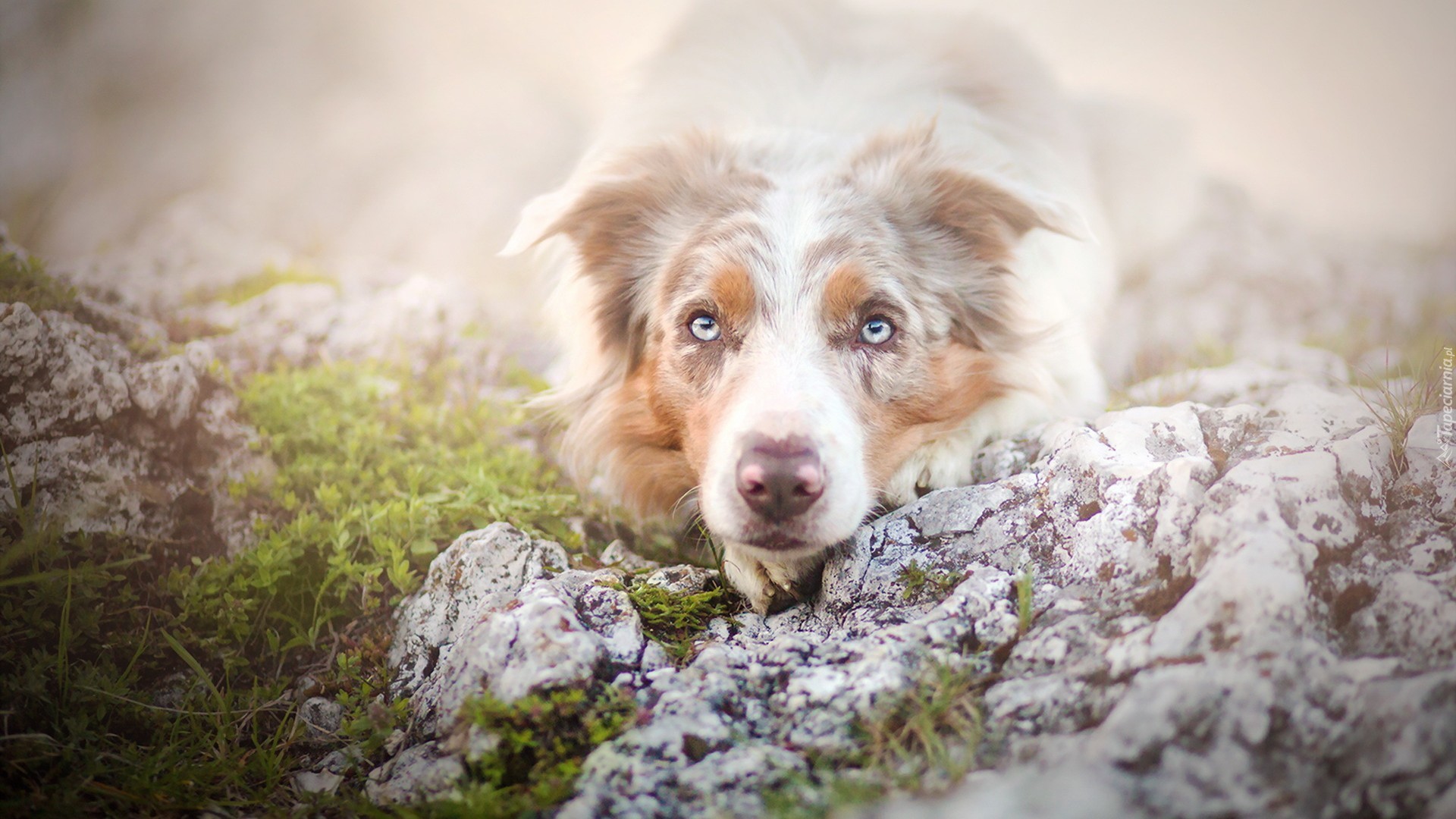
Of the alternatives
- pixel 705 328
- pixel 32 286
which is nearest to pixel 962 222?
pixel 705 328

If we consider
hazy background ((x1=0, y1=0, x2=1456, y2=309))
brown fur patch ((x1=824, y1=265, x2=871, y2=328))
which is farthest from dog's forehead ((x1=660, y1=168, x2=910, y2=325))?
hazy background ((x1=0, y1=0, x2=1456, y2=309))

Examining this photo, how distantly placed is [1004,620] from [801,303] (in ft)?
4.48

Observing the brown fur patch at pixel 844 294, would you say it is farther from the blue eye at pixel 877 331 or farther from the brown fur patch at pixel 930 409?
the brown fur patch at pixel 930 409

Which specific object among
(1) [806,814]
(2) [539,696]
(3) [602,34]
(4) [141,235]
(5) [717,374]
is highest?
(3) [602,34]

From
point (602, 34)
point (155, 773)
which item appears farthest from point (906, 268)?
point (602, 34)

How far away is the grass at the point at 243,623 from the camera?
252cm

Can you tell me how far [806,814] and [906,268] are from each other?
2.22 m

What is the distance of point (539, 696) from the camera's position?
2.25 m

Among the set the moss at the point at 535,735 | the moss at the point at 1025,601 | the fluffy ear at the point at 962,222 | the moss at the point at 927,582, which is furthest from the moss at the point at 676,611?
the fluffy ear at the point at 962,222

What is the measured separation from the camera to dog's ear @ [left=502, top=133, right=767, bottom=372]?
366 cm

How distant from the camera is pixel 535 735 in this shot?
2215 millimetres

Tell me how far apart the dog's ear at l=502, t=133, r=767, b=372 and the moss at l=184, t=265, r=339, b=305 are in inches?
116

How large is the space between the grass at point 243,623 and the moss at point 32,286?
2.74ft

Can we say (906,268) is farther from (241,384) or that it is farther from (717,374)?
(241,384)
